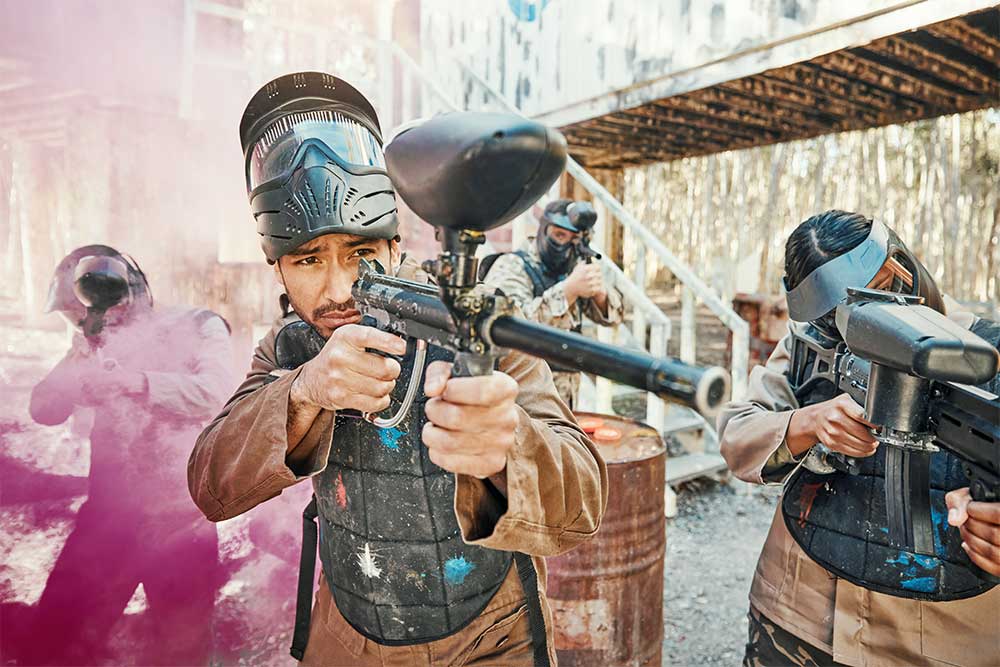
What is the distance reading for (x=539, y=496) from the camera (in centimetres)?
133

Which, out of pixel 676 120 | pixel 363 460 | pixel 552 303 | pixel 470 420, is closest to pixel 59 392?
pixel 363 460

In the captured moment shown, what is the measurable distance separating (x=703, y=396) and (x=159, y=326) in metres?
2.76

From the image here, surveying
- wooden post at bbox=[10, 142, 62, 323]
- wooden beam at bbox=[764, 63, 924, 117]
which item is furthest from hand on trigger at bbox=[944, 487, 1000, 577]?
wooden beam at bbox=[764, 63, 924, 117]

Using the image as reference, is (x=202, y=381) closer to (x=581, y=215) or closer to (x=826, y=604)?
(x=826, y=604)

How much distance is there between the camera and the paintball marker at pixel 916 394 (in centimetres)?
132

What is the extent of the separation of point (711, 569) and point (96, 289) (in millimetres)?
4614

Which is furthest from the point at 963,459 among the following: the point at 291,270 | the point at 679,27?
the point at 679,27

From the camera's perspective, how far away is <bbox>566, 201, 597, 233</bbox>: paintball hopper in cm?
501

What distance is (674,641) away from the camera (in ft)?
12.9

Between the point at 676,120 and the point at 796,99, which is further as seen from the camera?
the point at 676,120

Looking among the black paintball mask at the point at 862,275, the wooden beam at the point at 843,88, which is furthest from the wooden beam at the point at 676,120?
the black paintball mask at the point at 862,275

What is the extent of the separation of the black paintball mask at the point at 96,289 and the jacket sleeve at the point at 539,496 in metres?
2.10

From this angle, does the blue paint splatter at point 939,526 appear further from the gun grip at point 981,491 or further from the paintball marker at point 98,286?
the paintball marker at point 98,286

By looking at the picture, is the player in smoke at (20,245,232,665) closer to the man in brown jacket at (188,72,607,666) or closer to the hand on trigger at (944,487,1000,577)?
A: the man in brown jacket at (188,72,607,666)
